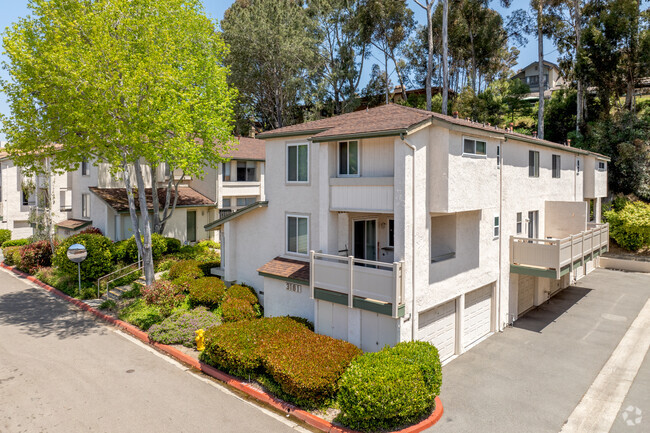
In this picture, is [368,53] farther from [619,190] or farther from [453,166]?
[453,166]

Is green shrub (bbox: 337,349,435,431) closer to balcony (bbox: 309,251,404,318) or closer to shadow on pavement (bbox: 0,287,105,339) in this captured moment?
balcony (bbox: 309,251,404,318)

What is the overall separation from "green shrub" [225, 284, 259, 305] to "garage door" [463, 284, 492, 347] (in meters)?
8.69

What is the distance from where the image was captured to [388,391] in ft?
30.8

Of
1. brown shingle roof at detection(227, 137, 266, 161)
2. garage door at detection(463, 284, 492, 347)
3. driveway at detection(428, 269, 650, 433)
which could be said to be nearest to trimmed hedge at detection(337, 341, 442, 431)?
driveway at detection(428, 269, 650, 433)

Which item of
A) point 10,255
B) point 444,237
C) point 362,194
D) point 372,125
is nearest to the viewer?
point 362,194

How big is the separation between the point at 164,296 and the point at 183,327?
2.69 metres

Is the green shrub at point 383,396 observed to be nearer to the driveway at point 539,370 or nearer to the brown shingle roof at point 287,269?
the driveway at point 539,370

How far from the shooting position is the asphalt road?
33.3 feet

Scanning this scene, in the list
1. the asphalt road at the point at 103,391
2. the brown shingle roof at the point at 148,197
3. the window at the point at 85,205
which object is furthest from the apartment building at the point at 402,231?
the window at the point at 85,205

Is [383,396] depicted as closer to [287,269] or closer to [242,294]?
[287,269]

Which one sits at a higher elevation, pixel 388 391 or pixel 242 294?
pixel 242 294

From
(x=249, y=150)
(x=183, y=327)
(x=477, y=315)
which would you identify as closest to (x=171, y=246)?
(x=249, y=150)

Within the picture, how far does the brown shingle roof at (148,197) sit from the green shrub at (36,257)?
4745mm

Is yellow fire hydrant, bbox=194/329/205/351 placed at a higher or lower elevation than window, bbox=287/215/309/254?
lower
